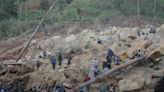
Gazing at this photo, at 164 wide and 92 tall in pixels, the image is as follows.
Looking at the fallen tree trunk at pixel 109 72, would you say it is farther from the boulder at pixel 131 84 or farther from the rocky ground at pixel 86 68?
the boulder at pixel 131 84

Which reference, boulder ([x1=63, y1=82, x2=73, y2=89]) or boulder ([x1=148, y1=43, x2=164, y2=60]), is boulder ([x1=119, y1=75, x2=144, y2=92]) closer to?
boulder ([x1=148, y1=43, x2=164, y2=60])

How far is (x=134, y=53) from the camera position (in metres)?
27.7

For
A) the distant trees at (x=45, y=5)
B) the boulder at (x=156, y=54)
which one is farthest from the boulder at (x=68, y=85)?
the distant trees at (x=45, y=5)

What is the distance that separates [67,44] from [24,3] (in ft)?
75.1

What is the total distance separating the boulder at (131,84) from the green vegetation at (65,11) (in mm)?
22491

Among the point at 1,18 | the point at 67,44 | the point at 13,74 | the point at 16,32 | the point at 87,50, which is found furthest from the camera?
the point at 1,18

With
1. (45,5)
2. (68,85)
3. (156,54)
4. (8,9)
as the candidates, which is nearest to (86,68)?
(68,85)

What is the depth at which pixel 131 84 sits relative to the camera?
24.1m

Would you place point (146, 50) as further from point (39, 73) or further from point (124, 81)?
point (39, 73)

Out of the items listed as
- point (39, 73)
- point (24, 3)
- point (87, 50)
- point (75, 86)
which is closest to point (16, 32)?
point (24, 3)

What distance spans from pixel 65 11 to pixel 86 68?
86.5ft

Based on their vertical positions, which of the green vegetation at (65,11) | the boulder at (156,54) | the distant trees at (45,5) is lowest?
the green vegetation at (65,11)

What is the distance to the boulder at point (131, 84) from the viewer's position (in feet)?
78.3

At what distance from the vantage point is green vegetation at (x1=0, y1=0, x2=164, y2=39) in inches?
1879
